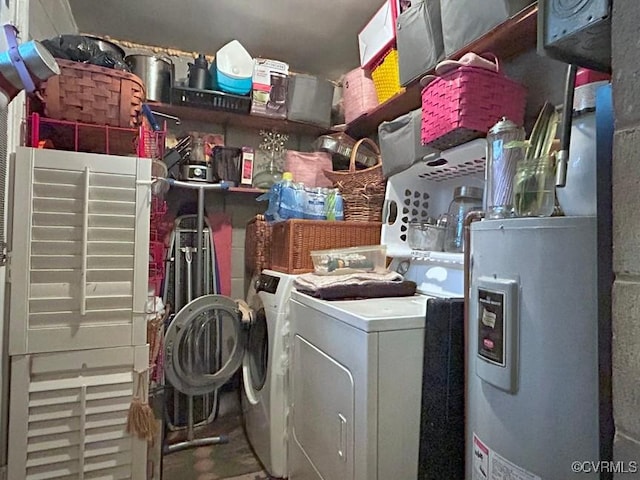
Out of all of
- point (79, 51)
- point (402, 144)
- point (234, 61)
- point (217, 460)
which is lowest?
point (217, 460)

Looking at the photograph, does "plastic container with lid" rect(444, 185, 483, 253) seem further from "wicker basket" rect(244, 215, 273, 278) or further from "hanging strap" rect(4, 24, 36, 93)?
"hanging strap" rect(4, 24, 36, 93)

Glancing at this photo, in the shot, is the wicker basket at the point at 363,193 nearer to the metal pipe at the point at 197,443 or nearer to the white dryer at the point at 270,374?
the white dryer at the point at 270,374

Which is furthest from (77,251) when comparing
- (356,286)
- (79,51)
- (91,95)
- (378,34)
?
(378,34)

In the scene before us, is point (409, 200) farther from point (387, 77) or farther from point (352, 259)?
point (387, 77)

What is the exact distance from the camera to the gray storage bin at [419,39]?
157cm

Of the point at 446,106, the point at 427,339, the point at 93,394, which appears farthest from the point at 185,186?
the point at 427,339

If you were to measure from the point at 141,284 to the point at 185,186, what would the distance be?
90cm

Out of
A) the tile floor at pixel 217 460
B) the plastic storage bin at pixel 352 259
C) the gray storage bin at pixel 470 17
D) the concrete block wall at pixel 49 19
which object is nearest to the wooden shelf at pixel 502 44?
the gray storage bin at pixel 470 17

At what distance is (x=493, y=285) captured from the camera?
86cm

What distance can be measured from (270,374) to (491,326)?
1.20m

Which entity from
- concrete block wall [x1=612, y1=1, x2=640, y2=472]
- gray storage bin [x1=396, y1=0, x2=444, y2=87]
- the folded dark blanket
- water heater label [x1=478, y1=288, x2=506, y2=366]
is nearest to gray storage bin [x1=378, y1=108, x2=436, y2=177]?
gray storage bin [x1=396, y1=0, x2=444, y2=87]

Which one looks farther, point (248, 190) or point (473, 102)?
point (248, 190)

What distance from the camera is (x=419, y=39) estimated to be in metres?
1.62

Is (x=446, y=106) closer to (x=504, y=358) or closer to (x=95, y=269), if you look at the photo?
(x=504, y=358)
